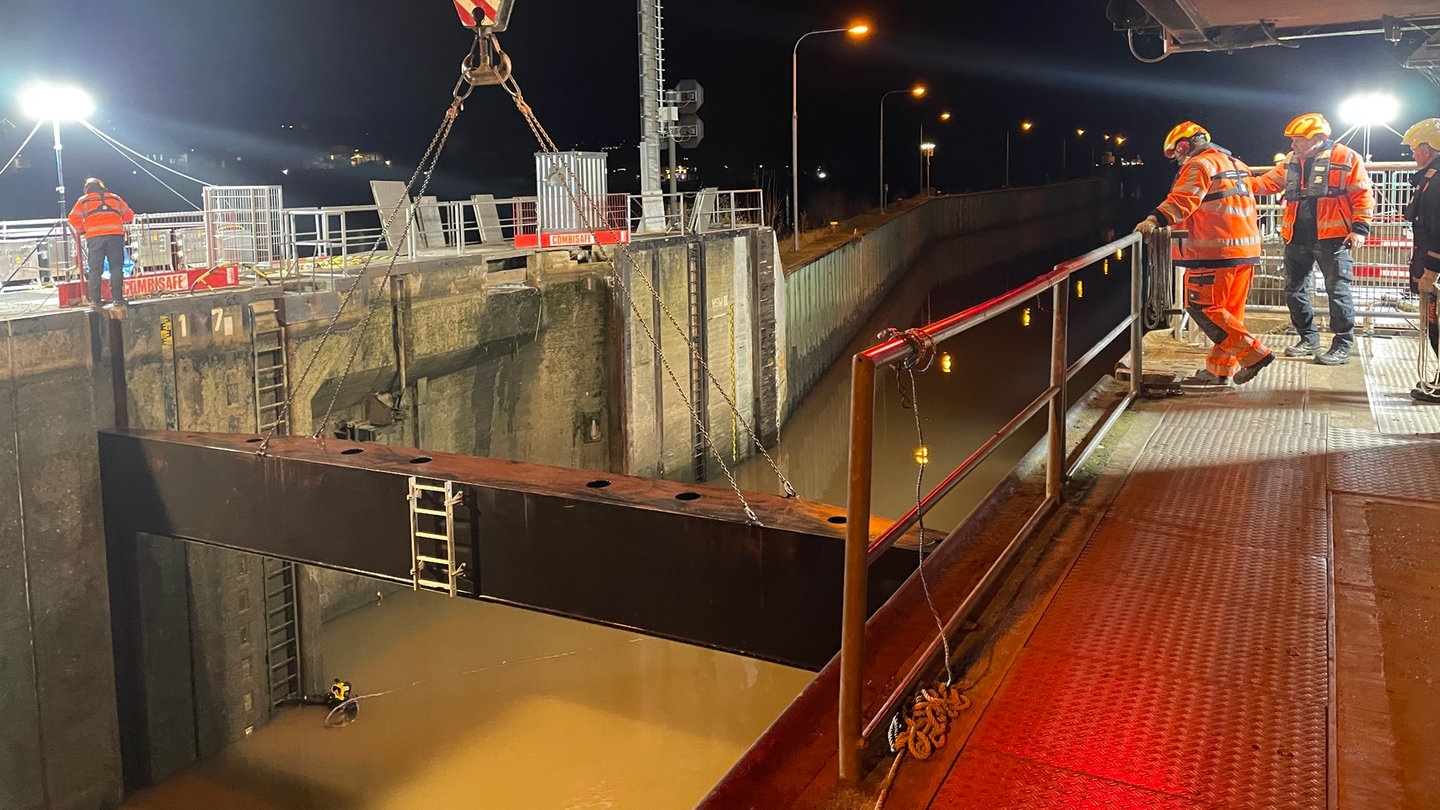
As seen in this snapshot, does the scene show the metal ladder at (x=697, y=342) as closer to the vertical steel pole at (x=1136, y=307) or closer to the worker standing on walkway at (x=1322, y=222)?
the worker standing on walkway at (x=1322, y=222)

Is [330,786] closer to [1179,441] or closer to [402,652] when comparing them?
[402,652]

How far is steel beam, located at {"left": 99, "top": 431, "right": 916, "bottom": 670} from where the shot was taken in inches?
248

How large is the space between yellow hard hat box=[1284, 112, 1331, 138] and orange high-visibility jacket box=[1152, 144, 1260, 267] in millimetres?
1185

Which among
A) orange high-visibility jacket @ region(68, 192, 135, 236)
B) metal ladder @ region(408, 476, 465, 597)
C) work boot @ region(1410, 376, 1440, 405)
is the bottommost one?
metal ladder @ region(408, 476, 465, 597)

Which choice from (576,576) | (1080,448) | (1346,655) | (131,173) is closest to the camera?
(1346,655)

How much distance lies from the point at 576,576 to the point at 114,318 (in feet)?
18.1

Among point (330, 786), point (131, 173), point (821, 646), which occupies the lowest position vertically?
point (330, 786)

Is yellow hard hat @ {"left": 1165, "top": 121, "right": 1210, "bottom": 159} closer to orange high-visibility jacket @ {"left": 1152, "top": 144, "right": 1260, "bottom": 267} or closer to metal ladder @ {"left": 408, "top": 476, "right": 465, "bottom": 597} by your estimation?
orange high-visibility jacket @ {"left": 1152, "top": 144, "right": 1260, "bottom": 267}

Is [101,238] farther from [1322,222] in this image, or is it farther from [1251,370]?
[1322,222]

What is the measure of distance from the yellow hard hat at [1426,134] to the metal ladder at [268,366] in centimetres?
992

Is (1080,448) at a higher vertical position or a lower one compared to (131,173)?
lower

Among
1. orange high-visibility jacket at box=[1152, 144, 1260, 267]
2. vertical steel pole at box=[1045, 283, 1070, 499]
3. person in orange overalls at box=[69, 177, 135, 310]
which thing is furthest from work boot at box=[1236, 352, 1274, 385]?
person in orange overalls at box=[69, 177, 135, 310]

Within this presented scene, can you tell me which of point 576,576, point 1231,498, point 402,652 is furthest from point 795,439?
point 1231,498

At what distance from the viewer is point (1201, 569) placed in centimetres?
425
